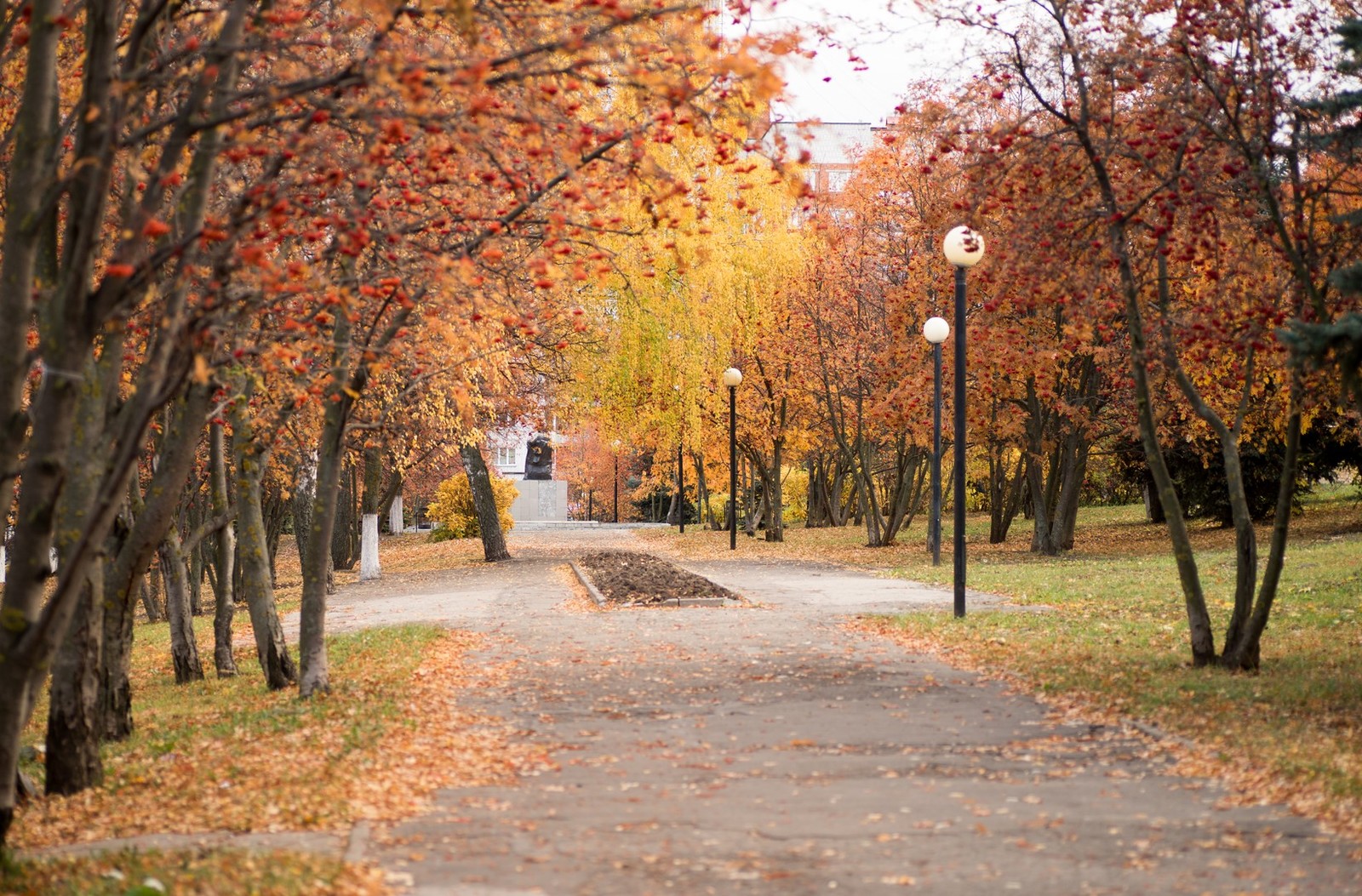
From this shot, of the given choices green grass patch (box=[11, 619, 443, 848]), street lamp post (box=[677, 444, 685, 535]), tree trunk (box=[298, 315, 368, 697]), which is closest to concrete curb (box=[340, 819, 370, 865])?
green grass patch (box=[11, 619, 443, 848])

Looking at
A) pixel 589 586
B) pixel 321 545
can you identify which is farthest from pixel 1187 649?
pixel 589 586

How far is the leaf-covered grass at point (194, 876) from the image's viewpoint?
17.1 feet

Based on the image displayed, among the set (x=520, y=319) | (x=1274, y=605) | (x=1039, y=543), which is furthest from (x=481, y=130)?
(x=1039, y=543)

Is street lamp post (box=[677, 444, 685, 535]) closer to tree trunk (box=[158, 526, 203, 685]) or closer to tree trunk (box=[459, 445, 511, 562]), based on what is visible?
tree trunk (box=[459, 445, 511, 562])

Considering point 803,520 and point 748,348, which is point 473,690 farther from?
point 803,520

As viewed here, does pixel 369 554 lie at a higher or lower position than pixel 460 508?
lower

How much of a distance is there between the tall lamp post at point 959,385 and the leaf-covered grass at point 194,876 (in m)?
9.71

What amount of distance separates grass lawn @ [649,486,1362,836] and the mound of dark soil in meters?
3.68

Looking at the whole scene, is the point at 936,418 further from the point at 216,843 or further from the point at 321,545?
the point at 216,843

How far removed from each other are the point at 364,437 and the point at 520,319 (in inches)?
653

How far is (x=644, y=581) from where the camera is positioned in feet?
70.3

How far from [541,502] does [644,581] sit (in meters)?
51.3

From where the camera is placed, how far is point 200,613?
2628cm

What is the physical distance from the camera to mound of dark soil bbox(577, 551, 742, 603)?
18984 millimetres
